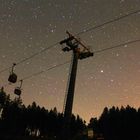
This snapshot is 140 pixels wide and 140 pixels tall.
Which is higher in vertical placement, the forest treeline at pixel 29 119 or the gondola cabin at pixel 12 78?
the forest treeline at pixel 29 119

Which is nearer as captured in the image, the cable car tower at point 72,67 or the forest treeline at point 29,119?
the cable car tower at point 72,67

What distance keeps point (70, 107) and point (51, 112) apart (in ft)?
323

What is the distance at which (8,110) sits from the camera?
104 m

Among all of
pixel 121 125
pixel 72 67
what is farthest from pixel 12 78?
pixel 121 125

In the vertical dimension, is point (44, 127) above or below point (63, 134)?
above

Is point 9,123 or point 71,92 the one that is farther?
point 9,123

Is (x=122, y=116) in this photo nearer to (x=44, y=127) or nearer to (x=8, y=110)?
(x=44, y=127)

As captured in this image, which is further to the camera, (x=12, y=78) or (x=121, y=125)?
(x=121, y=125)

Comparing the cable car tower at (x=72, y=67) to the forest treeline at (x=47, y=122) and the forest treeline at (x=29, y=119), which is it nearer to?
Result: the forest treeline at (x=47, y=122)

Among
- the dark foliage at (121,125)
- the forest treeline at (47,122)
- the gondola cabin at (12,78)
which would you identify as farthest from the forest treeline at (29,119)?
the gondola cabin at (12,78)

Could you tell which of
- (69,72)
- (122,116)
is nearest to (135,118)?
(122,116)

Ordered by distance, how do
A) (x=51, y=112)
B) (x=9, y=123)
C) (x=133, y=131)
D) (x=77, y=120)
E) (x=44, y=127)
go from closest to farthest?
(x=133, y=131), (x=9, y=123), (x=44, y=127), (x=51, y=112), (x=77, y=120)

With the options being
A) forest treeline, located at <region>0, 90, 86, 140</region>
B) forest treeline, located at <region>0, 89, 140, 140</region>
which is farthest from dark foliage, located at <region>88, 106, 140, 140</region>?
forest treeline, located at <region>0, 90, 86, 140</region>

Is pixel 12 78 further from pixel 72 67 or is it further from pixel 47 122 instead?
pixel 47 122
